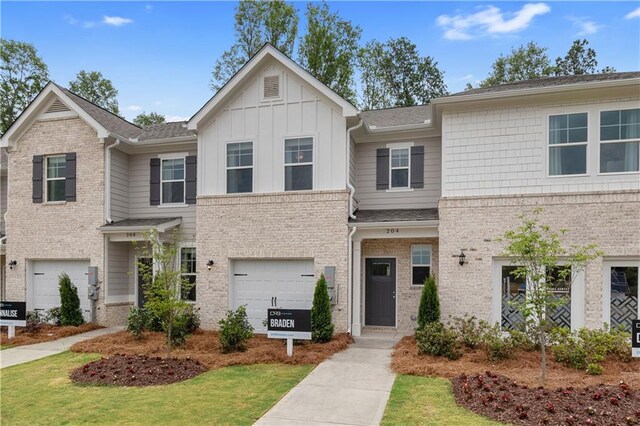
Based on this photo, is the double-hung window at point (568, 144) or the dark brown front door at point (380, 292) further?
the dark brown front door at point (380, 292)

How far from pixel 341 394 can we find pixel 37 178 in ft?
42.6

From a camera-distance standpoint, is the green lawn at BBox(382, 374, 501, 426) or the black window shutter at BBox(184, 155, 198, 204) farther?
the black window shutter at BBox(184, 155, 198, 204)

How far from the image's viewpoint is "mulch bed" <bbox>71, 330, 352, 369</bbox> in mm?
9180

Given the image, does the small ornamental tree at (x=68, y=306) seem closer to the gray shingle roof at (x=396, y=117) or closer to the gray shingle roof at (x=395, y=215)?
the gray shingle roof at (x=395, y=215)

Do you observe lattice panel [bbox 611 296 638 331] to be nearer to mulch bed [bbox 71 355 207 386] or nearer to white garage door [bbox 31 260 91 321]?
mulch bed [bbox 71 355 207 386]

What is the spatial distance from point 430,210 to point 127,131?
35.3 feet

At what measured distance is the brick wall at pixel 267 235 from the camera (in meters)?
11.7

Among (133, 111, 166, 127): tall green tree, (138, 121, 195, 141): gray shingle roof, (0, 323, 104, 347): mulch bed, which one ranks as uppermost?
(133, 111, 166, 127): tall green tree

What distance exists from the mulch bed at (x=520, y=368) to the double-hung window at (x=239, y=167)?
637cm

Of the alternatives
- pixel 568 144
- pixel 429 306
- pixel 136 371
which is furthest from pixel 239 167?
pixel 568 144

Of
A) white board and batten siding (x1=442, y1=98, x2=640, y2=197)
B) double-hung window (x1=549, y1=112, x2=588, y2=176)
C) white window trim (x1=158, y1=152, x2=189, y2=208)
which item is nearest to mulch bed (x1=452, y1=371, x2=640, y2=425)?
white board and batten siding (x1=442, y1=98, x2=640, y2=197)

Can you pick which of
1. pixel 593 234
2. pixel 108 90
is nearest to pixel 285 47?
pixel 108 90

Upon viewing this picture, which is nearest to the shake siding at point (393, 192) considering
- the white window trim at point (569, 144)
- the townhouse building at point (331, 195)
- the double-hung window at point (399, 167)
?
the townhouse building at point (331, 195)

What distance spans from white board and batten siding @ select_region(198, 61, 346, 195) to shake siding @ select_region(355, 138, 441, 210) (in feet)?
5.31
